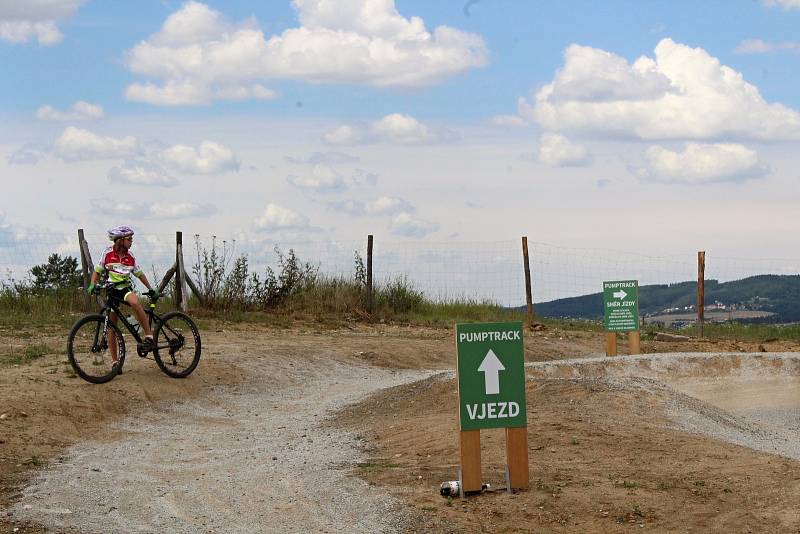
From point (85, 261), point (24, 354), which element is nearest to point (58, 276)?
point (85, 261)

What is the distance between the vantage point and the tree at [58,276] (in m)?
23.8

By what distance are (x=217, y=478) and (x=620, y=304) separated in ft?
37.8

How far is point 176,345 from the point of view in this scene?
14.7m

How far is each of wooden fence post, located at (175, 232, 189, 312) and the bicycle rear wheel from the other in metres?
9.00

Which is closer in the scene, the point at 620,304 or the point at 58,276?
the point at 620,304

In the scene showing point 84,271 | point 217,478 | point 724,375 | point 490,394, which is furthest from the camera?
point 84,271

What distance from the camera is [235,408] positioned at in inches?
563

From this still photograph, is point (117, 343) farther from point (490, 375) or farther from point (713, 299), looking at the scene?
point (713, 299)

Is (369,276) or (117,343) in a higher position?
(369,276)

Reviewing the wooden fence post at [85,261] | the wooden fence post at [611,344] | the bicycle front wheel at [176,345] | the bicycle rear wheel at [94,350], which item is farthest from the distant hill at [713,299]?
the bicycle rear wheel at [94,350]

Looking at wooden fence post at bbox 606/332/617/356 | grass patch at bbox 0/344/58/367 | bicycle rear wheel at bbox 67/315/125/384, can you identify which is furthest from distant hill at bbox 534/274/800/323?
bicycle rear wheel at bbox 67/315/125/384

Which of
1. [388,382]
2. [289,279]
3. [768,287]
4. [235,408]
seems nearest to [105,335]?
[235,408]

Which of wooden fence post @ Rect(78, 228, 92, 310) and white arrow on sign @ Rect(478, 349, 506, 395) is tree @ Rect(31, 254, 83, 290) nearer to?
wooden fence post @ Rect(78, 228, 92, 310)

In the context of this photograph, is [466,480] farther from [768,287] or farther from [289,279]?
[768,287]
